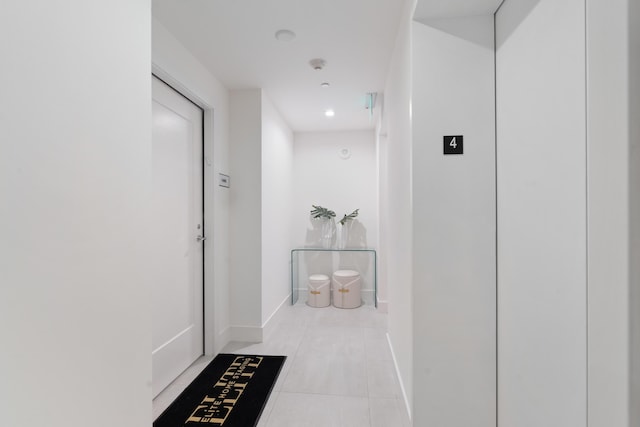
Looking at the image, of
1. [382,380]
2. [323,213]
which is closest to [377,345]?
[382,380]

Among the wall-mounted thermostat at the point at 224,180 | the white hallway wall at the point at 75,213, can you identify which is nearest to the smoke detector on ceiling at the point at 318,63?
the wall-mounted thermostat at the point at 224,180

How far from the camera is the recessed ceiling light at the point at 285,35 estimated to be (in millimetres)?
2006

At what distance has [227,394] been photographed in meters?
1.98

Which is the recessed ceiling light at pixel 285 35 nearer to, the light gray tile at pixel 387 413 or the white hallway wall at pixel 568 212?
the white hallway wall at pixel 568 212

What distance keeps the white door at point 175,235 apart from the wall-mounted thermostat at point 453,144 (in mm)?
1741

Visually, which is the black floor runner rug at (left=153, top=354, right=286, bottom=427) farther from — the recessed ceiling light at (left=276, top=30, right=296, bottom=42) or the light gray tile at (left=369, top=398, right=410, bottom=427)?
the recessed ceiling light at (left=276, top=30, right=296, bottom=42)

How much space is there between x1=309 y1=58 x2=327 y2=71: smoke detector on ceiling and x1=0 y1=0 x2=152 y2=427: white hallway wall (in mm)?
1456

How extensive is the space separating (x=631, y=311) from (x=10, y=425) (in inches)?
52.8

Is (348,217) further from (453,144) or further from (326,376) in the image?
(453,144)

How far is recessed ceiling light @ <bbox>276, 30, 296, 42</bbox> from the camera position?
6.58ft

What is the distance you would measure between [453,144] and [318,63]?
1.43 metres

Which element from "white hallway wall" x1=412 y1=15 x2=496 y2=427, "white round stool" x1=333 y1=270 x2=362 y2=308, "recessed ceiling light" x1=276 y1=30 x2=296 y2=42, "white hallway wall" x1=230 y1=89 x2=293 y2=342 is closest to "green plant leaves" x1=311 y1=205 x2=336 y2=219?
"white round stool" x1=333 y1=270 x2=362 y2=308

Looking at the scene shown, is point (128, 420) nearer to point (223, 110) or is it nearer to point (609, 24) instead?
point (609, 24)

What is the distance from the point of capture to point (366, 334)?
2.98 meters
